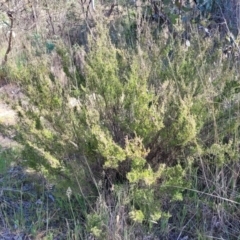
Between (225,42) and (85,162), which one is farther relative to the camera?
(225,42)

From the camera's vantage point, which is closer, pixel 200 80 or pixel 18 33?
pixel 200 80

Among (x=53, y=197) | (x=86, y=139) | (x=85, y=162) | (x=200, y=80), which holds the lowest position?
(x=53, y=197)

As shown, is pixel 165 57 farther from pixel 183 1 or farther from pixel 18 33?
pixel 18 33

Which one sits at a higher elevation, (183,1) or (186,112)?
(183,1)

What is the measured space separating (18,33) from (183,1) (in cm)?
235

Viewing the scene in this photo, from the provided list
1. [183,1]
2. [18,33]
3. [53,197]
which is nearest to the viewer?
[53,197]

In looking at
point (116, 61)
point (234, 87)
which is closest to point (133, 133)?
point (116, 61)

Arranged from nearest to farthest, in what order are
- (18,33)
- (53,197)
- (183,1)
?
1. (53,197)
2. (183,1)
3. (18,33)

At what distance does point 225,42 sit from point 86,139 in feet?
4.81

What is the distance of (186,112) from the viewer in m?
2.17

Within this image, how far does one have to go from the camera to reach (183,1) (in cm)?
371

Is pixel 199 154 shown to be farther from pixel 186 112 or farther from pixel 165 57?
pixel 165 57

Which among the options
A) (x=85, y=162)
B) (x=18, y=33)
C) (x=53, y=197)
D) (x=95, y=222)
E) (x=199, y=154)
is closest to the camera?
(x=95, y=222)

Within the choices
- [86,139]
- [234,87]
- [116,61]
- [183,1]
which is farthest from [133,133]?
[183,1]
